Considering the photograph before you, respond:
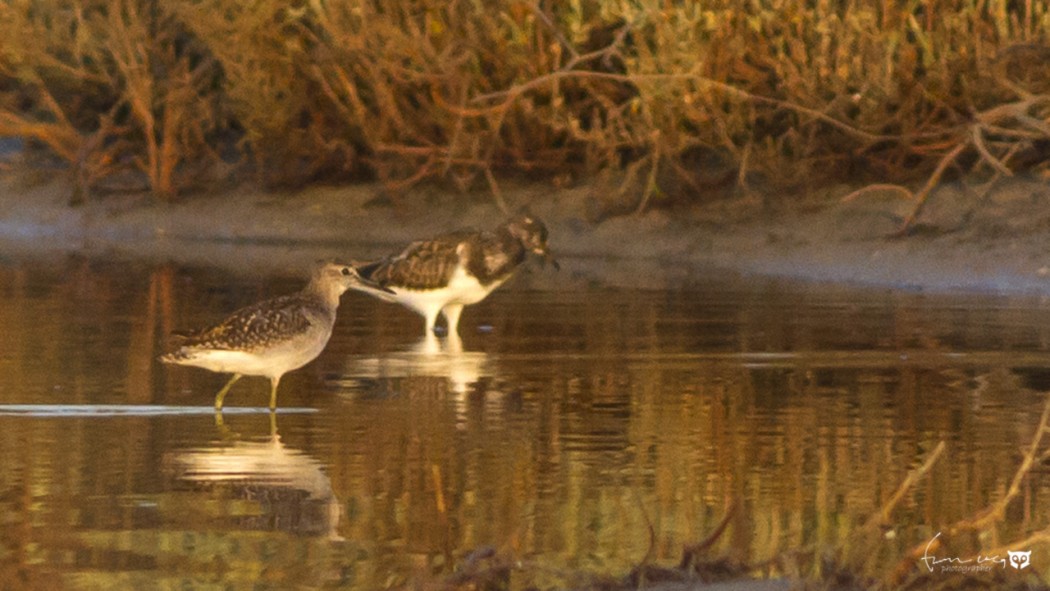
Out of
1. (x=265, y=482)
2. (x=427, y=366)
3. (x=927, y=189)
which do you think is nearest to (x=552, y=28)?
(x=927, y=189)

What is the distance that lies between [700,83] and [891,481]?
1260 centimetres

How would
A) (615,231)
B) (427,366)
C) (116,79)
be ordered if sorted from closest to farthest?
(427,366) < (615,231) < (116,79)

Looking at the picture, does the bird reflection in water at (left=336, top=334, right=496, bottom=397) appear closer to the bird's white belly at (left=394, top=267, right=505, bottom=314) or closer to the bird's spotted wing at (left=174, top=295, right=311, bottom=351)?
the bird's white belly at (left=394, top=267, right=505, bottom=314)

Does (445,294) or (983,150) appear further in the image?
(983,150)

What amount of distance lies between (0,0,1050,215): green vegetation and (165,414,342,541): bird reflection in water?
412 inches

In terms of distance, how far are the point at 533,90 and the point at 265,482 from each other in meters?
14.7

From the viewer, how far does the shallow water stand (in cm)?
763

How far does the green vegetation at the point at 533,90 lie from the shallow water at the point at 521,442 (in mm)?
4459

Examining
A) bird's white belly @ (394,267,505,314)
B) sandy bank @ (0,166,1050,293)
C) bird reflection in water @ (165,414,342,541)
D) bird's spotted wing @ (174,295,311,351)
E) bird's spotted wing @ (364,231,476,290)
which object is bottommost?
bird reflection in water @ (165,414,342,541)

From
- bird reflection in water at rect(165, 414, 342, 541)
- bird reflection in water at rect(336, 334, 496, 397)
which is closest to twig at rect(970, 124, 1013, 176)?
bird reflection in water at rect(336, 334, 496, 397)

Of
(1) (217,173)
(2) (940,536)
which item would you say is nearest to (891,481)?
(2) (940,536)

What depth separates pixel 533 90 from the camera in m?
23.5

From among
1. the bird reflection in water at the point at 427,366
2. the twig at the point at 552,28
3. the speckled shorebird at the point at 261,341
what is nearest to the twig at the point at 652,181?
the twig at the point at 552,28

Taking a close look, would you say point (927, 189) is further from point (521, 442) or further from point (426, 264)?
point (521, 442)
